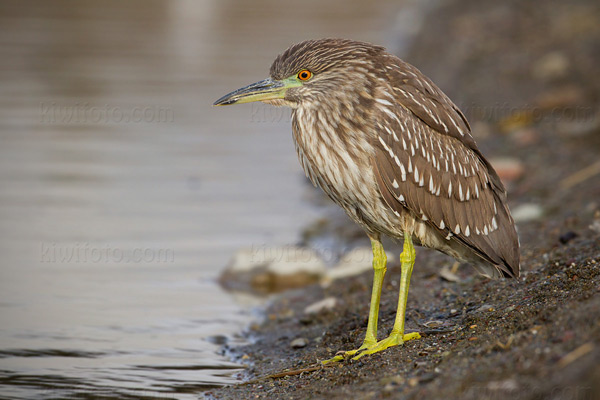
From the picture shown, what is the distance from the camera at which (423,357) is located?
532 cm

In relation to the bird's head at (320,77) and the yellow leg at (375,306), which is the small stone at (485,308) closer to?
the yellow leg at (375,306)

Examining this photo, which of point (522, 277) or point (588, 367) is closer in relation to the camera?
point (588, 367)

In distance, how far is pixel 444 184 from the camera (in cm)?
599

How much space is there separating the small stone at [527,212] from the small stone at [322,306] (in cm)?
232

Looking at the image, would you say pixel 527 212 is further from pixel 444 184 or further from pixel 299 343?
pixel 299 343

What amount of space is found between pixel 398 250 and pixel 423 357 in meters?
3.56

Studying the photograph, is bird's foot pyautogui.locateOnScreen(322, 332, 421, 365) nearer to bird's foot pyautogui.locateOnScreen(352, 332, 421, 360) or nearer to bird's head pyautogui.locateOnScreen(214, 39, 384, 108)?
bird's foot pyautogui.locateOnScreen(352, 332, 421, 360)

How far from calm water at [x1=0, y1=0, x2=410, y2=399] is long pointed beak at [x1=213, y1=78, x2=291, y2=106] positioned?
202 centimetres

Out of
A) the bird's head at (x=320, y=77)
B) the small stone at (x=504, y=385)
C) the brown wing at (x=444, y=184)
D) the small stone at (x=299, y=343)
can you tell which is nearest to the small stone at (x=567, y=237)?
the brown wing at (x=444, y=184)

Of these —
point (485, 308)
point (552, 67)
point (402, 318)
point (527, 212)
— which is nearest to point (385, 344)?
point (402, 318)

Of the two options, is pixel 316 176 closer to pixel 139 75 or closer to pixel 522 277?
pixel 522 277

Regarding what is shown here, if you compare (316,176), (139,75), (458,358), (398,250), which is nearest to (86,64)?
(139,75)

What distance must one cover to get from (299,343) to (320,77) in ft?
6.99

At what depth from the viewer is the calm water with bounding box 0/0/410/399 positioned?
265 inches
